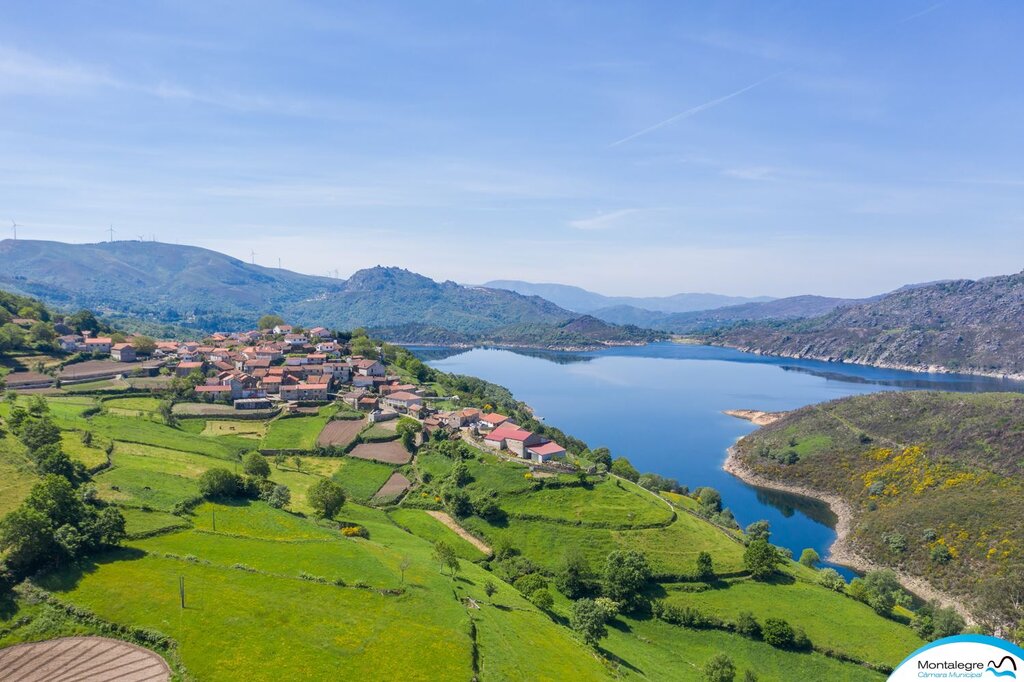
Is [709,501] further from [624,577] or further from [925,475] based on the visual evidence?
[925,475]

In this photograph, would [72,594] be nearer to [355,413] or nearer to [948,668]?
[948,668]

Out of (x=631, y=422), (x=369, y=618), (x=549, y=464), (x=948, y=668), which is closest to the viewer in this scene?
(x=948, y=668)

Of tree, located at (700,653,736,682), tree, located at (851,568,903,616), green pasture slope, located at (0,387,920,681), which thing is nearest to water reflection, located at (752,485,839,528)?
tree, located at (851,568,903,616)

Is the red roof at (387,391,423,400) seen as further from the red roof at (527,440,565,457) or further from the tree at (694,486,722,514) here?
the tree at (694,486,722,514)

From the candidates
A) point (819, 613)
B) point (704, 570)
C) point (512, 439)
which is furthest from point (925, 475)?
point (512, 439)

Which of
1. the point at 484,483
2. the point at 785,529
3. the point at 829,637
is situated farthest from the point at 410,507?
the point at 785,529

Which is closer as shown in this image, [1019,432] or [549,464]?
[549,464]
